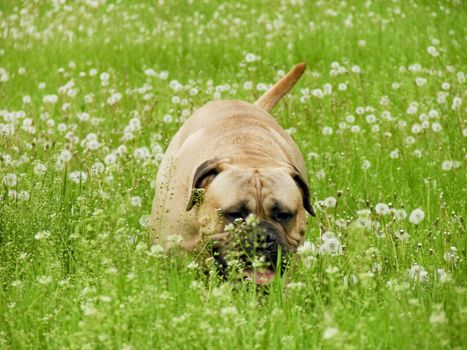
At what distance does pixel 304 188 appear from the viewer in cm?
520

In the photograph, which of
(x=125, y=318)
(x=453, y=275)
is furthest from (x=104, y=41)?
(x=125, y=318)

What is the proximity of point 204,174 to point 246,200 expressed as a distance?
295mm

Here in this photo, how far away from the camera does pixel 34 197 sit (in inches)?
204

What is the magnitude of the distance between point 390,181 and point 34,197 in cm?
283

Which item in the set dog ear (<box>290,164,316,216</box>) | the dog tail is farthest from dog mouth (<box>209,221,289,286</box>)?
the dog tail

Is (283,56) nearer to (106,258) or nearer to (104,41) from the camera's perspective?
(104,41)

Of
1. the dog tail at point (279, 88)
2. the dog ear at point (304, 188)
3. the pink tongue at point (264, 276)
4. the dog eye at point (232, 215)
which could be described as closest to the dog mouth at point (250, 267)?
the pink tongue at point (264, 276)

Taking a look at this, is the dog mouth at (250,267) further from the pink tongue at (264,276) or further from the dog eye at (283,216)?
the dog eye at (283,216)

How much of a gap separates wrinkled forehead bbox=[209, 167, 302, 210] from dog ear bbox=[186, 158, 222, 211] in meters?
0.05

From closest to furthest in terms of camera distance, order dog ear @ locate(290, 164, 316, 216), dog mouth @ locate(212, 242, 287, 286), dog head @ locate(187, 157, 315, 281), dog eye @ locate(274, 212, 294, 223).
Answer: dog mouth @ locate(212, 242, 287, 286)
dog head @ locate(187, 157, 315, 281)
dog eye @ locate(274, 212, 294, 223)
dog ear @ locate(290, 164, 316, 216)

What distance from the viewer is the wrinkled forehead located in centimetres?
496

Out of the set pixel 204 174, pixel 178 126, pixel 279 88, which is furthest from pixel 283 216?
pixel 178 126

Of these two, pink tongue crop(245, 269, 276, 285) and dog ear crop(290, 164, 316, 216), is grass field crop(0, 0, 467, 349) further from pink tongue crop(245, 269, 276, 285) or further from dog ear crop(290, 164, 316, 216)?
dog ear crop(290, 164, 316, 216)

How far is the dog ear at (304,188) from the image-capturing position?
202 inches
